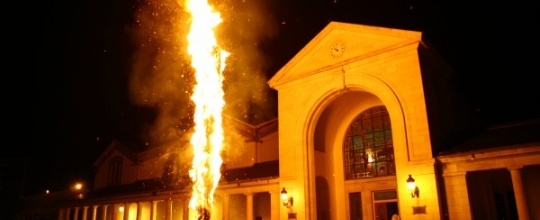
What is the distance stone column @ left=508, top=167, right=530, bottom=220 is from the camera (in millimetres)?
13625

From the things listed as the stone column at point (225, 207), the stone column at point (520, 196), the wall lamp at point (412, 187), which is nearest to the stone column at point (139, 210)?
the stone column at point (225, 207)

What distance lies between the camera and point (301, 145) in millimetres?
19219

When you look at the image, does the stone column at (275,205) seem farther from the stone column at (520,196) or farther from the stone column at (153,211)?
the stone column at (153,211)

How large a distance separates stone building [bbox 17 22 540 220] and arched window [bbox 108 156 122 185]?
15.7 m

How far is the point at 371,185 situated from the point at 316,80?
5.66 m

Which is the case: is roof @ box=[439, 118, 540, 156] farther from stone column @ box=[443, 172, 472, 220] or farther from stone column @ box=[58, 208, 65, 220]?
stone column @ box=[58, 208, 65, 220]

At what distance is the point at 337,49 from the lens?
61.8 feet

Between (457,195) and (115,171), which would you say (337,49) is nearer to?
(457,195)

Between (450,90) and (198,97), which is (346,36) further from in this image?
(198,97)

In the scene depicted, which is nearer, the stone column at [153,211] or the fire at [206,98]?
the fire at [206,98]

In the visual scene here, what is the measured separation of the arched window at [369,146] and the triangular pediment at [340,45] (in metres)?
3.36

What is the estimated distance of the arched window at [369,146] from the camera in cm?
1908

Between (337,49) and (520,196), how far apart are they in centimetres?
941

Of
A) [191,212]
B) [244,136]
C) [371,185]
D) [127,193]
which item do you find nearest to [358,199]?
[371,185]
